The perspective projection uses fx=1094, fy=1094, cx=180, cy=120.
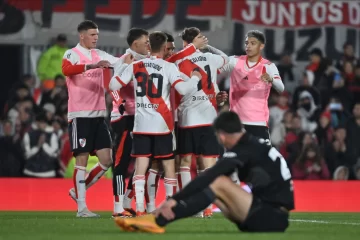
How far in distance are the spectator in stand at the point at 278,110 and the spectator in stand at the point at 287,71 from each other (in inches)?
38.6

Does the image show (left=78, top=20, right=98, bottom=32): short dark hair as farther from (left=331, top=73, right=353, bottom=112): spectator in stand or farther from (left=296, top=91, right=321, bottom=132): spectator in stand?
(left=331, top=73, right=353, bottom=112): spectator in stand

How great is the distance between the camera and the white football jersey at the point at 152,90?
1176 cm

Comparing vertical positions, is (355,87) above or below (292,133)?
above

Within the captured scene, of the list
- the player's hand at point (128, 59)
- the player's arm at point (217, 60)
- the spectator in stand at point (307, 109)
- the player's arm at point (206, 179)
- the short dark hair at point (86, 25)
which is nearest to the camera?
the player's arm at point (206, 179)

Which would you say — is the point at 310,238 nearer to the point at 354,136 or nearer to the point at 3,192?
the point at 3,192

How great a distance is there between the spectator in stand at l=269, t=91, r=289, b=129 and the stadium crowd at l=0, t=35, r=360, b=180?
0.02 meters

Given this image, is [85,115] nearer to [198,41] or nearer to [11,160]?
[198,41]

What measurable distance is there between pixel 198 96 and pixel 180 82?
2.88 ft

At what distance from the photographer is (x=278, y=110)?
65.9ft

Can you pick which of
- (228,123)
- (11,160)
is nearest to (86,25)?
(228,123)

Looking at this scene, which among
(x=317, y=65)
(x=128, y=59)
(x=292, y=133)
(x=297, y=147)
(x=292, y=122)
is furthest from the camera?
(x=317, y=65)

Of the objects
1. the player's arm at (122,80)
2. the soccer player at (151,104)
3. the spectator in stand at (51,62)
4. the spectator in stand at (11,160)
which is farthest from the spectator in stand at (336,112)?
the player's arm at (122,80)

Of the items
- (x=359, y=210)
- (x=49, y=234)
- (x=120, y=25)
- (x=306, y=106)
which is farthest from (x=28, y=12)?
(x=49, y=234)

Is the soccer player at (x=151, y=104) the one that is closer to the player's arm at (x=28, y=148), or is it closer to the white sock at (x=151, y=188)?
the white sock at (x=151, y=188)
